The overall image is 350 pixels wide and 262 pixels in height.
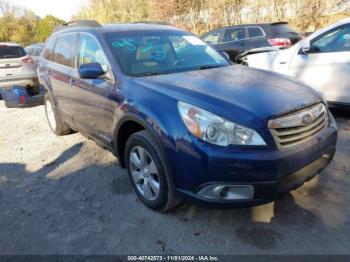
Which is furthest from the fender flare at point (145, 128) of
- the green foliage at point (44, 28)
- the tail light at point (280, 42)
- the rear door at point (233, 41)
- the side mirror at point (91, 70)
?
the green foliage at point (44, 28)

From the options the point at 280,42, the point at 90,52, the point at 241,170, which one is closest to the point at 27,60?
the point at 90,52

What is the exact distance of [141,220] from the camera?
3.19 metres

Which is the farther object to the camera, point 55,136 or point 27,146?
point 55,136

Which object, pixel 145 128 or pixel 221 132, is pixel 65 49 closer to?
pixel 145 128

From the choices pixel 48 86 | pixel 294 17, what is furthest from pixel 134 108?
pixel 294 17

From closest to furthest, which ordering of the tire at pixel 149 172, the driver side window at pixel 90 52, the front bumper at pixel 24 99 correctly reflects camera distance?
the tire at pixel 149 172
the driver side window at pixel 90 52
the front bumper at pixel 24 99

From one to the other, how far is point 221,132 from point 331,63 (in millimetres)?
3567

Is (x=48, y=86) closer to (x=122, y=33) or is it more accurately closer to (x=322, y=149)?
(x=122, y=33)

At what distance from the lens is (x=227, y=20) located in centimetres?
1841

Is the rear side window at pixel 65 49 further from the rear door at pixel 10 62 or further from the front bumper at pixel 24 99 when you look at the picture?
the rear door at pixel 10 62

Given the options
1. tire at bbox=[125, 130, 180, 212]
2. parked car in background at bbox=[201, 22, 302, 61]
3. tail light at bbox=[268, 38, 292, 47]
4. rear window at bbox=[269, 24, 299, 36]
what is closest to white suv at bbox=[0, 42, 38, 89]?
parked car in background at bbox=[201, 22, 302, 61]

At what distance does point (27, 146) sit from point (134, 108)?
3.16 metres

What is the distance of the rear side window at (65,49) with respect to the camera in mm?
4582

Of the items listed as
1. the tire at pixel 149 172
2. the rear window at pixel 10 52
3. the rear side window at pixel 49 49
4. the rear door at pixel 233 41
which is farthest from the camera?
the rear window at pixel 10 52
